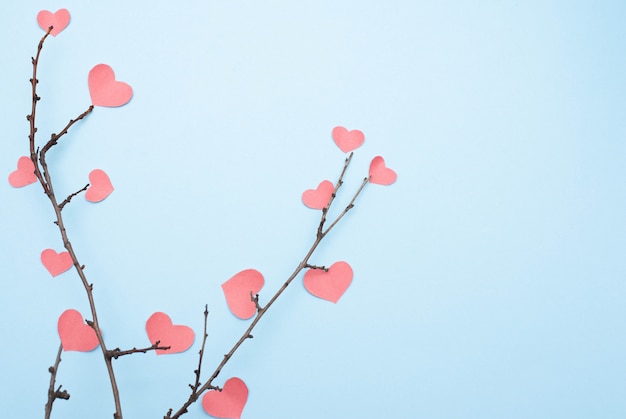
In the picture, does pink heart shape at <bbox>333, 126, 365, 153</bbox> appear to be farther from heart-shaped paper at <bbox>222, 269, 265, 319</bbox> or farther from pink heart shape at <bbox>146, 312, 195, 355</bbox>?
pink heart shape at <bbox>146, 312, 195, 355</bbox>

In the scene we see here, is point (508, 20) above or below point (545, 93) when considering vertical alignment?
above

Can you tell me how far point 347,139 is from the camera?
3.96 feet

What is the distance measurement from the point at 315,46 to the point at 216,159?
347 millimetres

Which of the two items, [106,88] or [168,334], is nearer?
[168,334]

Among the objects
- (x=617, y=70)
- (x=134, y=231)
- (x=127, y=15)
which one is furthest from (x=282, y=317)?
(x=617, y=70)

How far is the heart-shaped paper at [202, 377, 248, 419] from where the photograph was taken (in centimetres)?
104

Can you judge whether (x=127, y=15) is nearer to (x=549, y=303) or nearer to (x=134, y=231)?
(x=134, y=231)

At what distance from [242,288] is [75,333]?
0.33 metres

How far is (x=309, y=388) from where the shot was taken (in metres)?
1.08

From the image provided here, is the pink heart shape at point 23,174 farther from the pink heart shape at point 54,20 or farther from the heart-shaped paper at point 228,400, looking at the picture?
the heart-shaped paper at point 228,400

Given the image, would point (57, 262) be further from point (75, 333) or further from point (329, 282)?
point (329, 282)

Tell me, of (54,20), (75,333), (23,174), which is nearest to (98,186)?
(23,174)

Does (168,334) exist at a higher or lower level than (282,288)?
lower

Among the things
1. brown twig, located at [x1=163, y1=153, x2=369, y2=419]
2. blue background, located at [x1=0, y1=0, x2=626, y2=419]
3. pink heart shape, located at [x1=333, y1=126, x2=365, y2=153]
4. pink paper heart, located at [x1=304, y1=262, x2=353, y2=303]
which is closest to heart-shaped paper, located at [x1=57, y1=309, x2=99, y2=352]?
blue background, located at [x1=0, y1=0, x2=626, y2=419]
